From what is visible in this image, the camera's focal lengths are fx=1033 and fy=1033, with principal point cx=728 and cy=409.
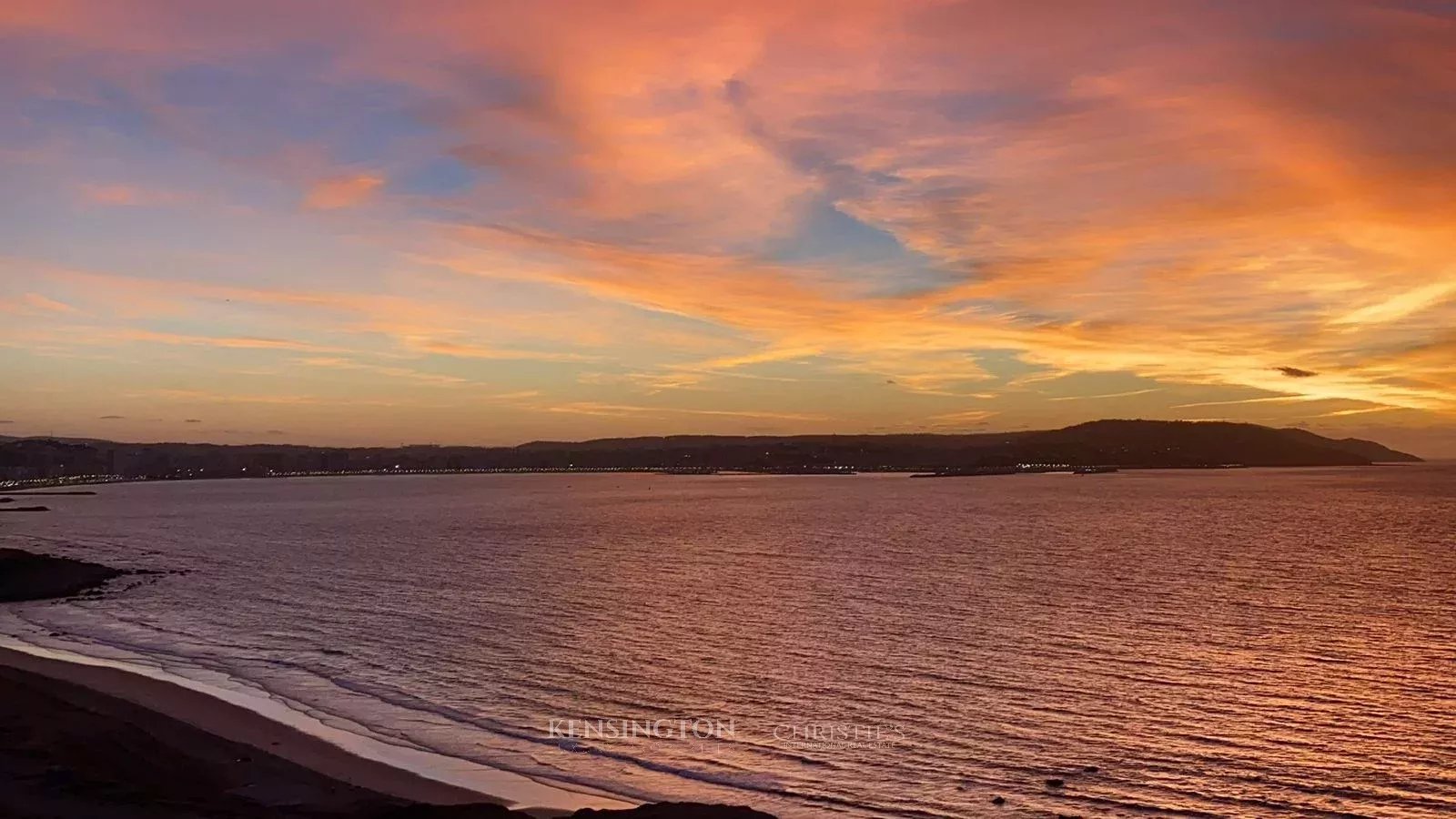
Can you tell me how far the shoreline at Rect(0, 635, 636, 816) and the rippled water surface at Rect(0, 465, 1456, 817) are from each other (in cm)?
122

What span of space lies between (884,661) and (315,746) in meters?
21.9

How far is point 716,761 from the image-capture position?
27.2 meters

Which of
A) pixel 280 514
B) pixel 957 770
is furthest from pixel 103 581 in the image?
pixel 280 514

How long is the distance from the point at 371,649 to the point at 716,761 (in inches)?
904

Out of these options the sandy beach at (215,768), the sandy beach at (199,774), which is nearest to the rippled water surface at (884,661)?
the sandy beach at (215,768)

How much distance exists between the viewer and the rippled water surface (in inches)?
1030

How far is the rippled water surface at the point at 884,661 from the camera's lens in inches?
1030

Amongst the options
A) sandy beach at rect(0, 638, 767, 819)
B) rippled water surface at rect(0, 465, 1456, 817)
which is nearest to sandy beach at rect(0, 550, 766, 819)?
sandy beach at rect(0, 638, 767, 819)

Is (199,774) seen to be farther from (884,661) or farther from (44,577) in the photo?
(44,577)

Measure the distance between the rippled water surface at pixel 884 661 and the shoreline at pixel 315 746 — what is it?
122 cm

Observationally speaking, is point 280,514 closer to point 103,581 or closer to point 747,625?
point 103,581

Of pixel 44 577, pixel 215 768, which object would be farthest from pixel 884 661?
pixel 44 577

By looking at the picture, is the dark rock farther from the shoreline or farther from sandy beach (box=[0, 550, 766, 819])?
sandy beach (box=[0, 550, 766, 819])

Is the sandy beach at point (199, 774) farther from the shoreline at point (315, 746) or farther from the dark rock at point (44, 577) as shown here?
the dark rock at point (44, 577)
